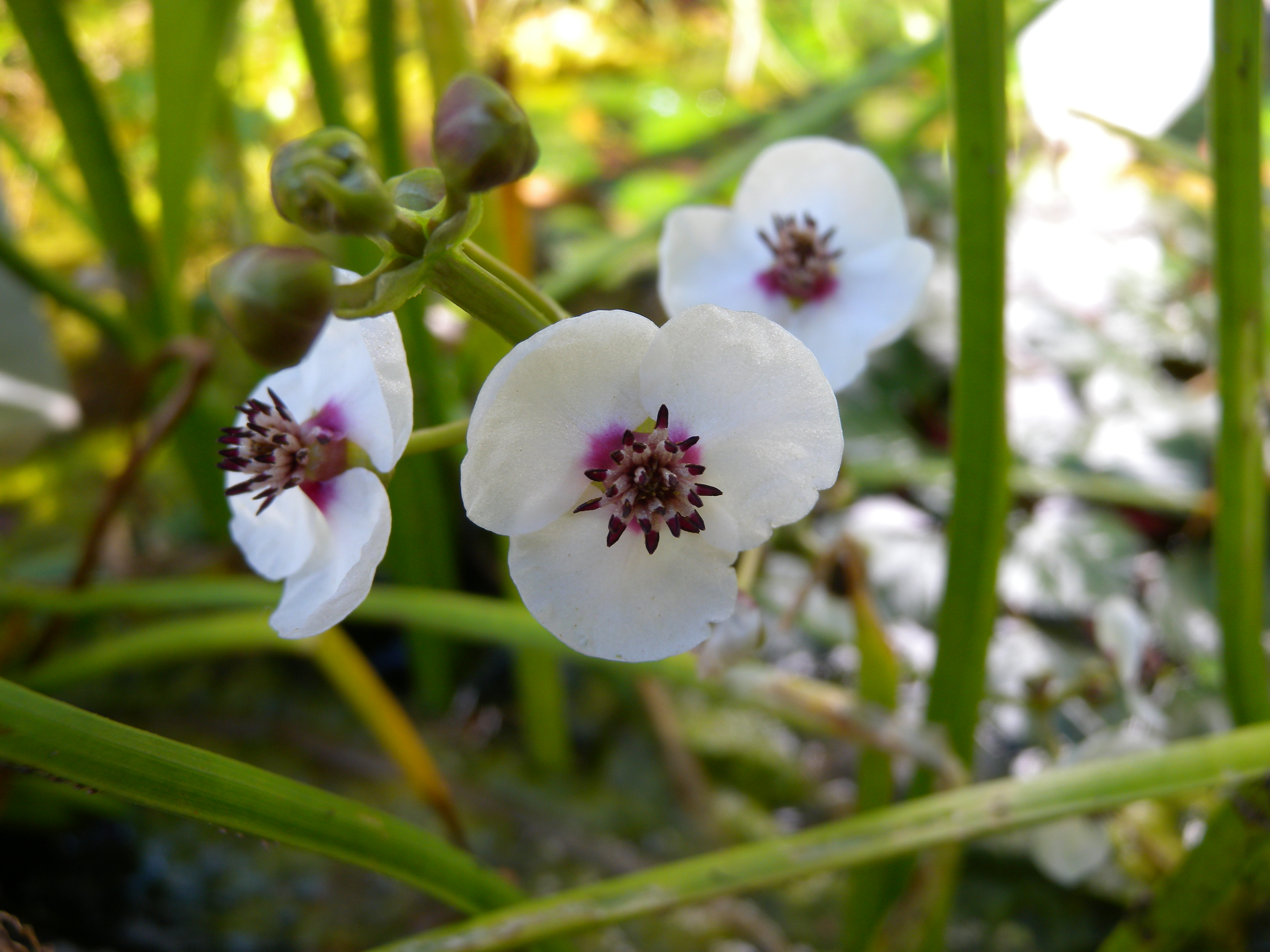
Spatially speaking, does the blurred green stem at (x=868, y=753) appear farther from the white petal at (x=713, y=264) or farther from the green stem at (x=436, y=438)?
the green stem at (x=436, y=438)

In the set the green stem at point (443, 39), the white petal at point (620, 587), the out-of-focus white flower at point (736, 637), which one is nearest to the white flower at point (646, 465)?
the white petal at point (620, 587)

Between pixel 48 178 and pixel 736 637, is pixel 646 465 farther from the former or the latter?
pixel 48 178

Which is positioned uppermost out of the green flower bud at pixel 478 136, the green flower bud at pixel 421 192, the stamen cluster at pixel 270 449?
the green flower bud at pixel 478 136

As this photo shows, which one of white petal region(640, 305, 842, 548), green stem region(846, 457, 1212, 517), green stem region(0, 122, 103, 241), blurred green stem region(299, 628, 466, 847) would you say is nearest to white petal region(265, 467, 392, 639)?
white petal region(640, 305, 842, 548)

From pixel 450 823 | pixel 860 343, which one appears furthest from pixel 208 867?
pixel 860 343

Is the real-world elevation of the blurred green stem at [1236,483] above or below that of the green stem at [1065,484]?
above

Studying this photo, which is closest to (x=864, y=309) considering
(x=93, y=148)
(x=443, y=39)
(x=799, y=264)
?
(x=799, y=264)

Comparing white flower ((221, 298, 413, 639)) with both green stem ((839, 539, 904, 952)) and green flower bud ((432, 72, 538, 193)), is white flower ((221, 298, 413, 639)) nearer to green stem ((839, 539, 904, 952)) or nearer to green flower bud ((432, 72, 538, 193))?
green flower bud ((432, 72, 538, 193))
